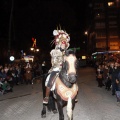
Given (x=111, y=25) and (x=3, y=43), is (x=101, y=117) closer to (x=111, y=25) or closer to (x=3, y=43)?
(x=3, y=43)

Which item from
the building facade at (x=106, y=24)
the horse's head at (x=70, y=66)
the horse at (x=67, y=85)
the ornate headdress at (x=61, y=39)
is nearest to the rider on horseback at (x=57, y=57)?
the ornate headdress at (x=61, y=39)

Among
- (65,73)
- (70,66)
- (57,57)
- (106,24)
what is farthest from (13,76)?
(106,24)

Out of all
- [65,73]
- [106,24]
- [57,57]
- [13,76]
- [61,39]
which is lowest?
[13,76]

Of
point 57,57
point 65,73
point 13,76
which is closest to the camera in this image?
point 65,73

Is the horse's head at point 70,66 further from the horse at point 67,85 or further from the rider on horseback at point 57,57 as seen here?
the rider on horseback at point 57,57

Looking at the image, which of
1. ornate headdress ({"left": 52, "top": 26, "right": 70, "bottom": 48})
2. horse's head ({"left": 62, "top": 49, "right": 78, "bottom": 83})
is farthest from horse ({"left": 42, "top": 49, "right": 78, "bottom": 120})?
ornate headdress ({"left": 52, "top": 26, "right": 70, "bottom": 48})

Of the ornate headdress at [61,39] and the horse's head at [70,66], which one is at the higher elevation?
the ornate headdress at [61,39]

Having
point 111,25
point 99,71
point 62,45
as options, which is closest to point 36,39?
point 99,71

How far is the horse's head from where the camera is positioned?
6.04 meters

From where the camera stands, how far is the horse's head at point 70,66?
604cm

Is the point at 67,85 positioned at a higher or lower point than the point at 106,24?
lower

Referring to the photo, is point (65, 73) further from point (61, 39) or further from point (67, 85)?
point (61, 39)

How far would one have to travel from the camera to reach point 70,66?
247 inches

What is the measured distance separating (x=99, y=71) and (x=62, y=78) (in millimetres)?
11205
